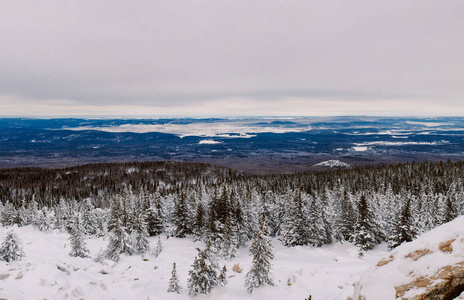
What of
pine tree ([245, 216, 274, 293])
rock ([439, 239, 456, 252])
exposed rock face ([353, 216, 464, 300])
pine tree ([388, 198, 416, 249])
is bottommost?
pine tree ([388, 198, 416, 249])

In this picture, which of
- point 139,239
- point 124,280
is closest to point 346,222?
point 139,239

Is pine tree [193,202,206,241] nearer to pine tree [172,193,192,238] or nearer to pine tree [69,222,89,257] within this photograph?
pine tree [172,193,192,238]

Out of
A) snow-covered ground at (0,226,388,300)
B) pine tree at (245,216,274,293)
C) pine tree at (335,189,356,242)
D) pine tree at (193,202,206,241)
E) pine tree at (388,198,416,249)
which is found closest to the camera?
snow-covered ground at (0,226,388,300)

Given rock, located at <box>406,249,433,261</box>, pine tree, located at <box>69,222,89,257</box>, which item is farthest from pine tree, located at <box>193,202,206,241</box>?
rock, located at <box>406,249,433,261</box>

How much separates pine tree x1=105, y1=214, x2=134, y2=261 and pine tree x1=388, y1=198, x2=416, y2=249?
39358 mm

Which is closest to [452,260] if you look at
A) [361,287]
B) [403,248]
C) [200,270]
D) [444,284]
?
[444,284]

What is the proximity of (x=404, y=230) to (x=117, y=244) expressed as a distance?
41.6 m

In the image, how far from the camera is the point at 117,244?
31719mm

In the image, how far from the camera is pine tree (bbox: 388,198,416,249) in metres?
39.2

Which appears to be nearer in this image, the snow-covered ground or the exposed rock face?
the exposed rock face

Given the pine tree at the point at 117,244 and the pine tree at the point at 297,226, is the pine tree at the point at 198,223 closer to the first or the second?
the pine tree at the point at 297,226

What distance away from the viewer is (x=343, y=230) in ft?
160

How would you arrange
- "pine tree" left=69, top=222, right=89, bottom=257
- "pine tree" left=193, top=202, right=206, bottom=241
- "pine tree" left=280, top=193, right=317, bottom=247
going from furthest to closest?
"pine tree" left=193, top=202, right=206, bottom=241, "pine tree" left=280, top=193, right=317, bottom=247, "pine tree" left=69, top=222, right=89, bottom=257

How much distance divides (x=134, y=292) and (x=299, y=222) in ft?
106
